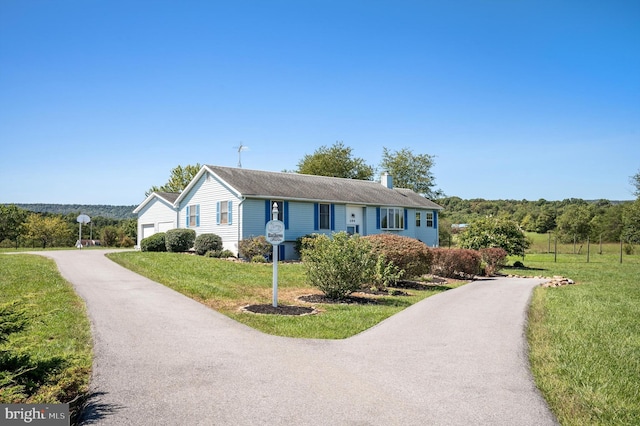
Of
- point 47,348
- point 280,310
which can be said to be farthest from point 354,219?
point 47,348

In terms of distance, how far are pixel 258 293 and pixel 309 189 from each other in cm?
1501

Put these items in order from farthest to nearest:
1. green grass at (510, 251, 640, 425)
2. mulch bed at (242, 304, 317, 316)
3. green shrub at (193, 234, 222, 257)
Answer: green shrub at (193, 234, 222, 257), mulch bed at (242, 304, 317, 316), green grass at (510, 251, 640, 425)

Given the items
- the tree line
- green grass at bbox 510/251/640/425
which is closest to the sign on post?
green grass at bbox 510/251/640/425

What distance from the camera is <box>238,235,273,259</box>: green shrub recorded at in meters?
A: 22.8

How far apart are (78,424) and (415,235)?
30461mm

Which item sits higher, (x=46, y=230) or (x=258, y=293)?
(x=46, y=230)

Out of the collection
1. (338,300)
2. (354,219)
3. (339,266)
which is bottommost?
(338,300)

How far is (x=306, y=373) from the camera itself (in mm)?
6117

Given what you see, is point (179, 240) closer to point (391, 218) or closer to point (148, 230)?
point (148, 230)

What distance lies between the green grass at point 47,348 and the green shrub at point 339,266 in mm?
5375

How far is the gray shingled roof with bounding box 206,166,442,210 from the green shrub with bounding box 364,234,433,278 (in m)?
9.53

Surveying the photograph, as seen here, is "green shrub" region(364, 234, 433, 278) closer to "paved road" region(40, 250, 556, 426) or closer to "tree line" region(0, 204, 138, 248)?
"paved road" region(40, 250, 556, 426)

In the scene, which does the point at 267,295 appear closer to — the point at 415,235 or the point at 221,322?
the point at 221,322

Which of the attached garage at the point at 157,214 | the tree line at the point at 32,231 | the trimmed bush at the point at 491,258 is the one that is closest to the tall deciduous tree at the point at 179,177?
the tree line at the point at 32,231
